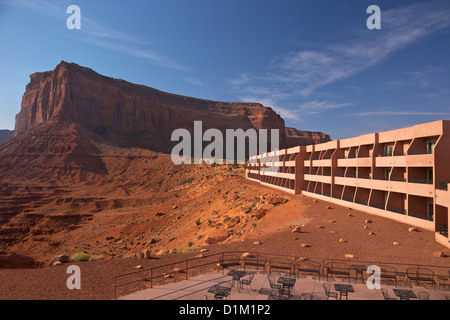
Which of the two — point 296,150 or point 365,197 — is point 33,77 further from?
point 365,197

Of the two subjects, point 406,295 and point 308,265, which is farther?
point 308,265

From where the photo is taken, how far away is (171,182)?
70062mm

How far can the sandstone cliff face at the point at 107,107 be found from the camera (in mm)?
105062

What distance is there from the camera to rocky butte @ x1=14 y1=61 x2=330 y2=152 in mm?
104938

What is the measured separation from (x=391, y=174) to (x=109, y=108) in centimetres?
11324

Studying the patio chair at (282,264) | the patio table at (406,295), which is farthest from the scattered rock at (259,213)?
the patio table at (406,295)

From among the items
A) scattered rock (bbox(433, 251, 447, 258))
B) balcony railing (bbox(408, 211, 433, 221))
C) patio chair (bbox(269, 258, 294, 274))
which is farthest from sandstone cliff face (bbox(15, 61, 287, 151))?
scattered rock (bbox(433, 251, 447, 258))

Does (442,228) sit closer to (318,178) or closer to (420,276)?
(420,276)

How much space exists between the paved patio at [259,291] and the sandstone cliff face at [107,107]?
108 m

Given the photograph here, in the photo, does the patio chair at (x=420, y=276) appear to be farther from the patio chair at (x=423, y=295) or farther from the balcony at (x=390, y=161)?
the balcony at (x=390, y=161)

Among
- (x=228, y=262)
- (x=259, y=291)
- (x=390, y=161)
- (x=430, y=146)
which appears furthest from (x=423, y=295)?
A: (x=390, y=161)

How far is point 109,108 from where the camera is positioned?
11250 centimetres

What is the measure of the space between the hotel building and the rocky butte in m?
88.8

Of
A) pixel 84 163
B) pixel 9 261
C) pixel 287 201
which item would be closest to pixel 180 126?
pixel 84 163
